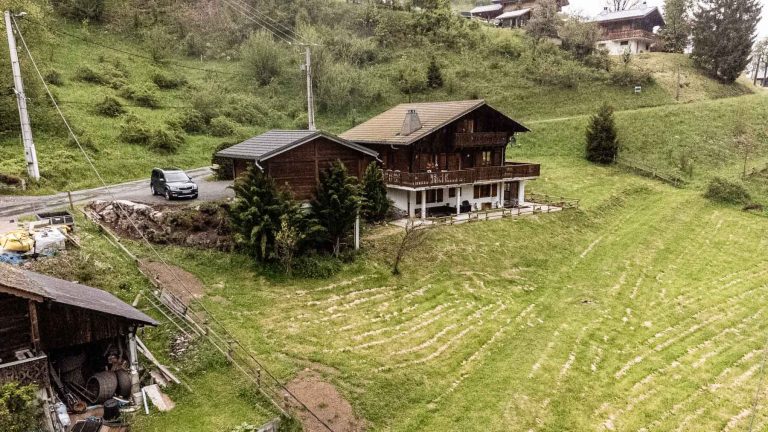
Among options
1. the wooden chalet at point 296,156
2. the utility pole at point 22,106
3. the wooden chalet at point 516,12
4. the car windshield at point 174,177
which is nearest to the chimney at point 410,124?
the wooden chalet at point 296,156

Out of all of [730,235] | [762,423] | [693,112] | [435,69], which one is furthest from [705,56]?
[762,423]

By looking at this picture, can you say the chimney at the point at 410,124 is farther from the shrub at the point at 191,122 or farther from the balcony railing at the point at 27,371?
the balcony railing at the point at 27,371

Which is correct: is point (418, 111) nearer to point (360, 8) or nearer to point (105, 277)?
point (105, 277)

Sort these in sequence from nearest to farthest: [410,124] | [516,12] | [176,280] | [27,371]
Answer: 1. [27,371]
2. [176,280]
3. [410,124]
4. [516,12]

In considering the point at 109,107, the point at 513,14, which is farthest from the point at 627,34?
the point at 109,107

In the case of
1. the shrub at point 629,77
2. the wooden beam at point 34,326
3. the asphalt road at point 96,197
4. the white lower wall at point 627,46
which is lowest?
the wooden beam at point 34,326

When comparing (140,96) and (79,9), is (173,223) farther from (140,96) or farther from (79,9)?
(79,9)
